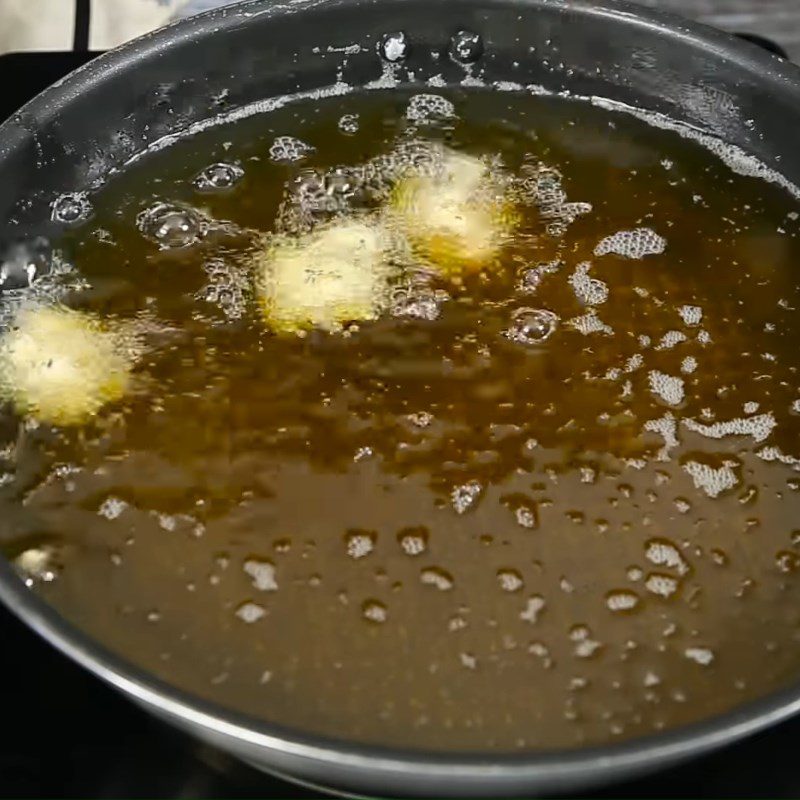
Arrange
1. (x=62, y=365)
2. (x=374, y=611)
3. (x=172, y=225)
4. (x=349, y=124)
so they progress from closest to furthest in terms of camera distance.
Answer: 1. (x=374, y=611)
2. (x=62, y=365)
3. (x=172, y=225)
4. (x=349, y=124)

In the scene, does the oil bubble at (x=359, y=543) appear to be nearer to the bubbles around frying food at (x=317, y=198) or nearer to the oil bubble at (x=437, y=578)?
the oil bubble at (x=437, y=578)

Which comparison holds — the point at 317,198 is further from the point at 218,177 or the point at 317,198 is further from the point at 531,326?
the point at 531,326

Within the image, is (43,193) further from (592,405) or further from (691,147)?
(691,147)

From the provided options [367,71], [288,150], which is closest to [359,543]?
[288,150]

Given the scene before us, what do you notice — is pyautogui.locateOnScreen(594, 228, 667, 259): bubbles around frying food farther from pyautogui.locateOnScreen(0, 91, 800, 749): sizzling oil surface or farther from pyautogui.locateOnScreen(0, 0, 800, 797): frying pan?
pyautogui.locateOnScreen(0, 0, 800, 797): frying pan

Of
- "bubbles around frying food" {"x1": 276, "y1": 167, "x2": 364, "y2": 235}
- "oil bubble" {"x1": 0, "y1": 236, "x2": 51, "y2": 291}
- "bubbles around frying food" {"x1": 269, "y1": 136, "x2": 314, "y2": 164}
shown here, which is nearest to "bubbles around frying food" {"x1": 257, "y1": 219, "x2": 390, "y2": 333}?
"bubbles around frying food" {"x1": 276, "y1": 167, "x2": 364, "y2": 235}

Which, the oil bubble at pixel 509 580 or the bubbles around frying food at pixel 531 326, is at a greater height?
the bubbles around frying food at pixel 531 326

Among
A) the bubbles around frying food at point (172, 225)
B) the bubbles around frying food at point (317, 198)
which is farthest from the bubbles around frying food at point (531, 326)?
the bubbles around frying food at point (172, 225)
